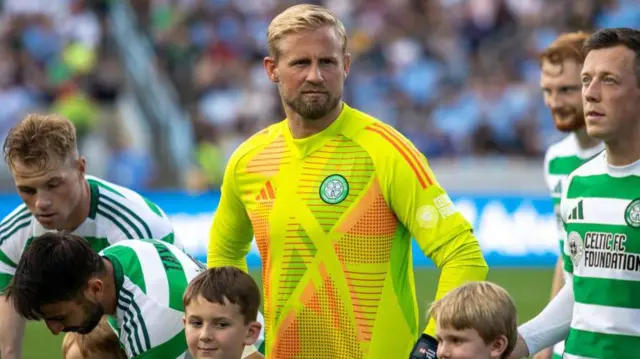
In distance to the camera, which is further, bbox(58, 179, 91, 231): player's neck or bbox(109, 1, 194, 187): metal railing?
bbox(109, 1, 194, 187): metal railing

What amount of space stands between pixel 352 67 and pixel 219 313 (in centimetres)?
1537

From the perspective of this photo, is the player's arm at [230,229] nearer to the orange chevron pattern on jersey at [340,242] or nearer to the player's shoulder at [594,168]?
the orange chevron pattern on jersey at [340,242]

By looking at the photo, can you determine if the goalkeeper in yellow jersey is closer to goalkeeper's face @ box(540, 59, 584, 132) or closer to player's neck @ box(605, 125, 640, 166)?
player's neck @ box(605, 125, 640, 166)

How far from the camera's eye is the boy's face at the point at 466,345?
4.34 metres

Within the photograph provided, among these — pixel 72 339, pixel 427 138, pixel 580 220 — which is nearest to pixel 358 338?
pixel 580 220

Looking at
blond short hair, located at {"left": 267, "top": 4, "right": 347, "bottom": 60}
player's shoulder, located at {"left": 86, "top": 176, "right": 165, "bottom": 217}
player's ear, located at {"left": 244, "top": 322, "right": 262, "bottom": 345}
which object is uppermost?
blond short hair, located at {"left": 267, "top": 4, "right": 347, "bottom": 60}

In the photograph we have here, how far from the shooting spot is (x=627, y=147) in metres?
4.48

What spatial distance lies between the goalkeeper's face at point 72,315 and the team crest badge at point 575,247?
188 centimetres

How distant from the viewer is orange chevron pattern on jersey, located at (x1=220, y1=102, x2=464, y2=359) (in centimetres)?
481

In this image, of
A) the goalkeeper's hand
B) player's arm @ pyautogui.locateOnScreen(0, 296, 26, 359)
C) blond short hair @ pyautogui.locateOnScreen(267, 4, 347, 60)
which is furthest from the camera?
player's arm @ pyautogui.locateOnScreen(0, 296, 26, 359)

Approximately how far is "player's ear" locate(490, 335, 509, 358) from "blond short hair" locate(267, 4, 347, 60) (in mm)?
1313

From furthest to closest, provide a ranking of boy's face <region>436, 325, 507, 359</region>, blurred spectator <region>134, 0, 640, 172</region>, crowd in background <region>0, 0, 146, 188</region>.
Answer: blurred spectator <region>134, 0, 640, 172</region>, crowd in background <region>0, 0, 146, 188</region>, boy's face <region>436, 325, 507, 359</region>

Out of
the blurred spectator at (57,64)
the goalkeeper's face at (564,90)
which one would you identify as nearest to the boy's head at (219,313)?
the goalkeeper's face at (564,90)

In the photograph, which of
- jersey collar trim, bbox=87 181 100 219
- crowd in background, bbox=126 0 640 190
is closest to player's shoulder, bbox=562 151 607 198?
jersey collar trim, bbox=87 181 100 219
